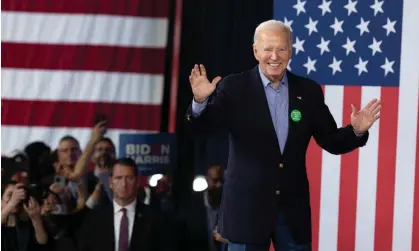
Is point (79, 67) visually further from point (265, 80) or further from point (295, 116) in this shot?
point (295, 116)

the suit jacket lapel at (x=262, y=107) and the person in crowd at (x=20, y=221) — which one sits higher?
the suit jacket lapel at (x=262, y=107)

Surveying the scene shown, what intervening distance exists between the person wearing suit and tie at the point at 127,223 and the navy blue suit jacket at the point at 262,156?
2.32 feet

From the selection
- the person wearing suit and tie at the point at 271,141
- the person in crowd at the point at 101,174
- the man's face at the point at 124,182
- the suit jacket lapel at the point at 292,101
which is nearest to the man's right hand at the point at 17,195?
the person in crowd at the point at 101,174

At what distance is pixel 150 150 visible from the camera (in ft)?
10.0

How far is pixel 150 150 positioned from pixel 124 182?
0.18 metres

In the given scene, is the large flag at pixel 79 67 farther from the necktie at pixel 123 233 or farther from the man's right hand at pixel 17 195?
the necktie at pixel 123 233

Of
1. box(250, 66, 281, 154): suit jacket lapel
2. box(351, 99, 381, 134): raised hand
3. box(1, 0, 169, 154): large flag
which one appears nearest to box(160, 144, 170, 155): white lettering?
box(1, 0, 169, 154): large flag

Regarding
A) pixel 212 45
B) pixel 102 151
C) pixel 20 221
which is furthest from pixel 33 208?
pixel 212 45

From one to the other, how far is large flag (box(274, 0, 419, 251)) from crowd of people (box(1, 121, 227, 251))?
51cm

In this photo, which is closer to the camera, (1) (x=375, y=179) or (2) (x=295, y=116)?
(2) (x=295, y=116)

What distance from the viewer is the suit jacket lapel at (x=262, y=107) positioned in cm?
236

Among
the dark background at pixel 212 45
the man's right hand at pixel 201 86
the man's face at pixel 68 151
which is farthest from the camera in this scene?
the man's face at pixel 68 151

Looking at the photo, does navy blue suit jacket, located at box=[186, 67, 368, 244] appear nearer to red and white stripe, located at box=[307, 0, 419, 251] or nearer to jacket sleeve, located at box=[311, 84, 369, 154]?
jacket sleeve, located at box=[311, 84, 369, 154]

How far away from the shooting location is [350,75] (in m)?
3.06
